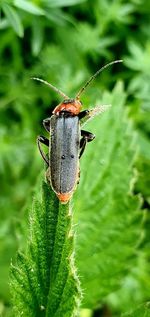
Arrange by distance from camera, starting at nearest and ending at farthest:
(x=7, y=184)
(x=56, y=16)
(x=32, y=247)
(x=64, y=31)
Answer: (x=32, y=247) < (x=56, y=16) < (x=7, y=184) < (x=64, y=31)

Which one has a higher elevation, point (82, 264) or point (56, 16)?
point (56, 16)

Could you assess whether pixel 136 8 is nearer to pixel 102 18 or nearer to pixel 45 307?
pixel 102 18

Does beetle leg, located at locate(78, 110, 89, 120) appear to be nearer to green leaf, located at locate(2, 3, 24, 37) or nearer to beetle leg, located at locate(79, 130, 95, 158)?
beetle leg, located at locate(79, 130, 95, 158)

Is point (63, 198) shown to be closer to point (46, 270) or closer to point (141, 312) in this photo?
point (46, 270)

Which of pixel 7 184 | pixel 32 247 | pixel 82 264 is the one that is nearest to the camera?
pixel 32 247

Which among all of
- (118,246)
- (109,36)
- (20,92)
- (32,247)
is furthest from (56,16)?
(32,247)

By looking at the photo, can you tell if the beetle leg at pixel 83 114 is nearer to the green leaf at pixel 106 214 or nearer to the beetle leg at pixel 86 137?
the beetle leg at pixel 86 137

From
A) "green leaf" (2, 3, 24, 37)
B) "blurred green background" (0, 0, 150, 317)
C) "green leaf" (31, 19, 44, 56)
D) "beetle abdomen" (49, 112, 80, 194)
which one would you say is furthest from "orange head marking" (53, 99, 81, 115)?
"green leaf" (31, 19, 44, 56)
